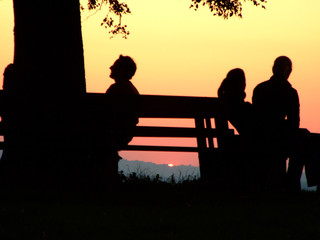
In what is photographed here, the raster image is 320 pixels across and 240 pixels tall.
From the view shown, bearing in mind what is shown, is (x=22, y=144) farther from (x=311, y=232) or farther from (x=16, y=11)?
(x=311, y=232)

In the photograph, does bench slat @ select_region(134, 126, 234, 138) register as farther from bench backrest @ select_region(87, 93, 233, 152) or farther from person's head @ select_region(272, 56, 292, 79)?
person's head @ select_region(272, 56, 292, 79)

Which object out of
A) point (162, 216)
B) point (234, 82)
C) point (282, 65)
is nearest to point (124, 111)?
point (234, 82)

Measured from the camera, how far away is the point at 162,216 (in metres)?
7.47

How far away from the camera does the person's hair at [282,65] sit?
10409 millimetres

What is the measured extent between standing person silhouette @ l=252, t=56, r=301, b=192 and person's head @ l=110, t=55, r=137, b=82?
1867 mm

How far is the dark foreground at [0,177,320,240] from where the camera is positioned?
254 inches

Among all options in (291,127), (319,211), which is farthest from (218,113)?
(319,211)

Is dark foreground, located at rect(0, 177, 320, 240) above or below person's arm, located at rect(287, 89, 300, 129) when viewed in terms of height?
below

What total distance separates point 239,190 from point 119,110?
1962 mm

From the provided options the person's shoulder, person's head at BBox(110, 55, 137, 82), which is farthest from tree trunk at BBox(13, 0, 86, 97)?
the person's shoulder

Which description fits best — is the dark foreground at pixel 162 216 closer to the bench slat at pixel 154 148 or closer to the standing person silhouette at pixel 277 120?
the bench slat at pixel 154 148

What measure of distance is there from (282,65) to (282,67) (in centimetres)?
4

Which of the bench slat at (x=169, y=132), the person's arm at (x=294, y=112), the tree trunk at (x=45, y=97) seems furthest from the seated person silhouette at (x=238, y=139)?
the tree trunk at (x=45, y=97)

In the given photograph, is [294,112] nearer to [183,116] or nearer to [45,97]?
[183,116]
